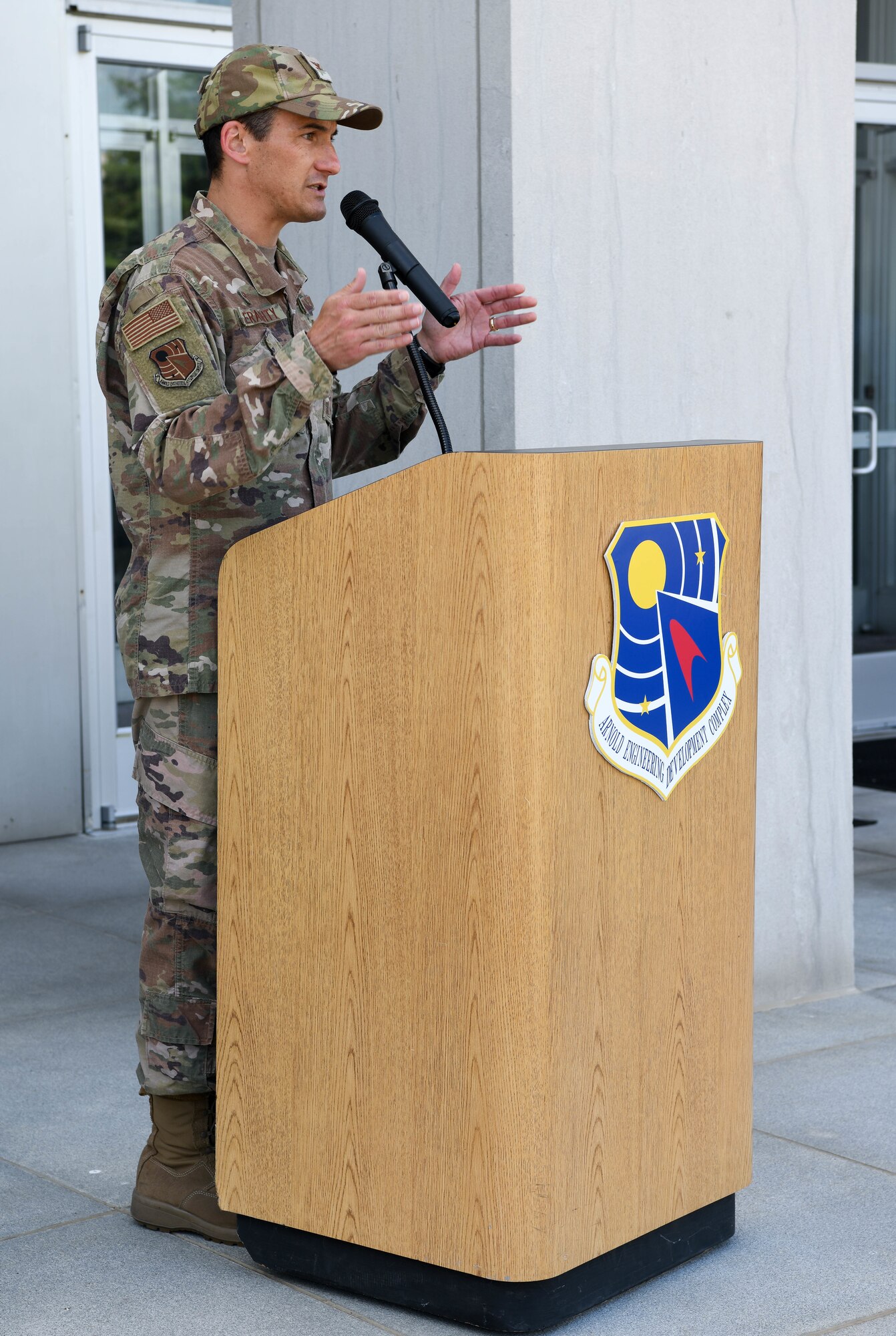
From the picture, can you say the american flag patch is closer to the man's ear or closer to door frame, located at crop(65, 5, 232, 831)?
the man's ear

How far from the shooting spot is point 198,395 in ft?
8.52

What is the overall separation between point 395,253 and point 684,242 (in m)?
1.53

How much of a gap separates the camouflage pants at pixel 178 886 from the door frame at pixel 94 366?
317 centimetres

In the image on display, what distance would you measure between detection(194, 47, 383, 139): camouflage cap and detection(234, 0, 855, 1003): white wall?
929 mm

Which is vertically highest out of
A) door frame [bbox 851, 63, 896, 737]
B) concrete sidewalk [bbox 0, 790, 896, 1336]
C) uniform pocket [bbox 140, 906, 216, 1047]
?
door frame [bbox 851, 63, 896, 737]

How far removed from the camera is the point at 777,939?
424 cm

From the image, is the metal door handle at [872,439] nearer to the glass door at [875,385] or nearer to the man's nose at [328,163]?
the glass door at [875,385]

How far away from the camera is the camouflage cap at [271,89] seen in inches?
107

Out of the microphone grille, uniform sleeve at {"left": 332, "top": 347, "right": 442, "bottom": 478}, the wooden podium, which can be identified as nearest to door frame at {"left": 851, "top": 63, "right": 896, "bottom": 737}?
uniform sleeve at {"left": 332, "top": 347, "right": 442, "bottom": 478}

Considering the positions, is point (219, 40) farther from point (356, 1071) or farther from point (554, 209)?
point (356, 1071)

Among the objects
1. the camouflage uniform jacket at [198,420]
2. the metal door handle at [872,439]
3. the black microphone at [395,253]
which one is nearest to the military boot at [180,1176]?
the camouflage uniform jacket at [198,420]

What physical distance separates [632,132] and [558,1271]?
7.85 feet

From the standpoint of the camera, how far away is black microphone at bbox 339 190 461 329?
2.58m

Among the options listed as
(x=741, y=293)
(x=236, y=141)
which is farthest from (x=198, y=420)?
(x=741, y=293)
